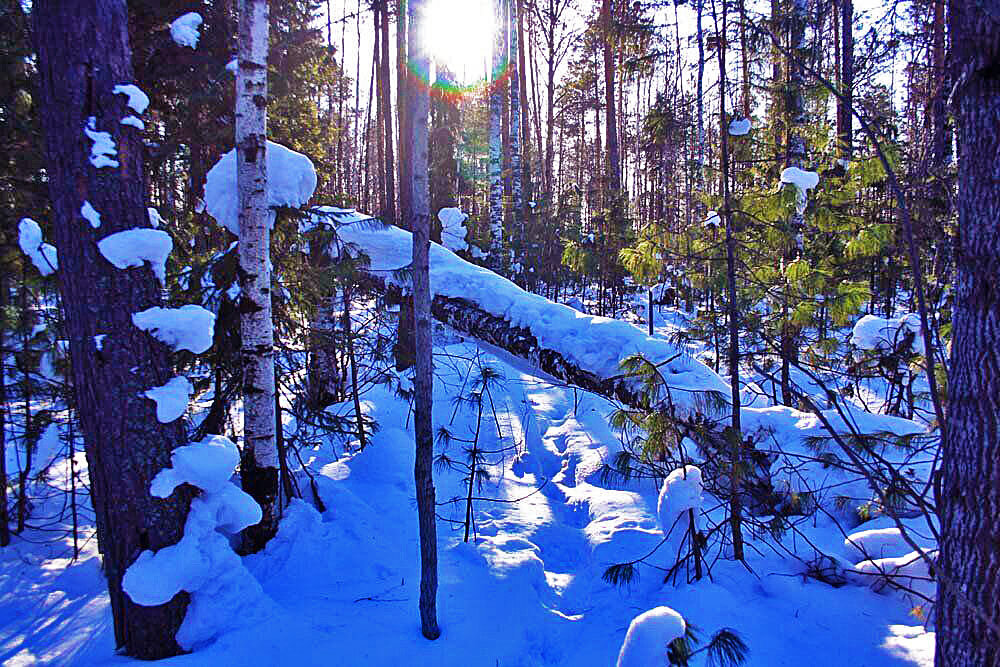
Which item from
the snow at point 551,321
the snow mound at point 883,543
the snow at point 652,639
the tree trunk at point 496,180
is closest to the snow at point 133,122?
the snow at point 551,321

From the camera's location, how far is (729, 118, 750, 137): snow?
386cm

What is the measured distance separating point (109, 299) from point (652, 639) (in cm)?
318

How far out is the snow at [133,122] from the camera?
9.82 ft

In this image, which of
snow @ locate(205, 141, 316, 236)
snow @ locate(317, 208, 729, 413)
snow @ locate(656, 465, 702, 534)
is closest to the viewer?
snow @ locate(656, 465, 702, 534)

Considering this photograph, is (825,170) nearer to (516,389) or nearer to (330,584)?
(516,389)

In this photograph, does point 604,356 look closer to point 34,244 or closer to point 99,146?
point 99,146

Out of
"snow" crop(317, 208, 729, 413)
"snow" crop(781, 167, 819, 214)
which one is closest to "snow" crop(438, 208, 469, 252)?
"snow" crop(317, 208, 729, 413)

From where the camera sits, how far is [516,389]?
31.0 ft

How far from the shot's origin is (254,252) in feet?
12.5

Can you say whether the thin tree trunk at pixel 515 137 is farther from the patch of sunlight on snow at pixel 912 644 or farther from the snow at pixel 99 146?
the patch of sunlight on snow at pixel 912 644

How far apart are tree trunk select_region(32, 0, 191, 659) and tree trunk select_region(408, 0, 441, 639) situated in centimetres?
144

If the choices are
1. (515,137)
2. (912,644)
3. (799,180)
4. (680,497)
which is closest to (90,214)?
(680,497)

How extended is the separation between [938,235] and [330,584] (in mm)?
4049

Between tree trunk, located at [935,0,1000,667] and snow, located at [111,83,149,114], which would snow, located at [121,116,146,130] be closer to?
snow, located at [111,83,149,114]
